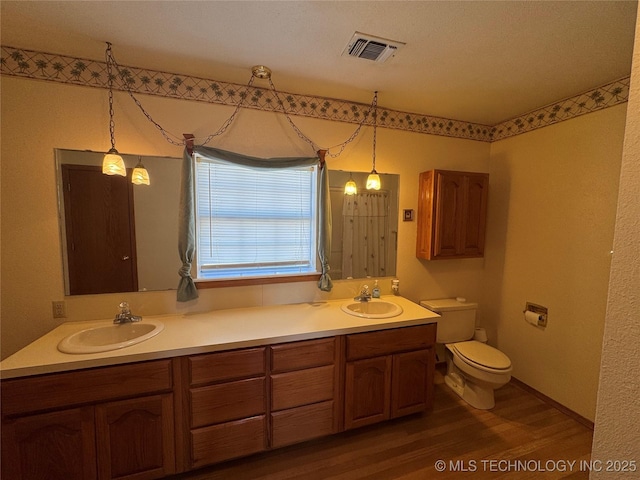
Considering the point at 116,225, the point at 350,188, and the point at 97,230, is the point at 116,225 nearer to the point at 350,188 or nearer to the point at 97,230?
the point at 97,230

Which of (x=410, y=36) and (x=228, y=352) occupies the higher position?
(x=410, y=36)

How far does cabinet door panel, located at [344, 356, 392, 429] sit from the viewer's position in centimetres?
181

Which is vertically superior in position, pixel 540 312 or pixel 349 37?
pixel 349 37

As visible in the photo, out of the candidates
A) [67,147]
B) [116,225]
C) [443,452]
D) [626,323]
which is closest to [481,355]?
[443,452]

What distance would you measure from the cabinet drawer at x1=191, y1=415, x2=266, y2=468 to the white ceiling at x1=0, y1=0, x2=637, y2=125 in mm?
2165

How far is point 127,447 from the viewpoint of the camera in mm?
1423

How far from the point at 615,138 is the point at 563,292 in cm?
116

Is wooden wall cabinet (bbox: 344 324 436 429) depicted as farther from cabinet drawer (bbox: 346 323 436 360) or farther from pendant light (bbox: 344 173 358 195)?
pendant light (bbox: 344 173 358 195)

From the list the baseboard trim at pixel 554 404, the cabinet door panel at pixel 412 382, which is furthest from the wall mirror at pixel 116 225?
the baseboard trim at pixel 554 404

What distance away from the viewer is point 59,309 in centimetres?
172

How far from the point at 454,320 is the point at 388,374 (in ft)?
3.21

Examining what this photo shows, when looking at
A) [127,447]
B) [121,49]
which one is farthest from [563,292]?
[121,49]

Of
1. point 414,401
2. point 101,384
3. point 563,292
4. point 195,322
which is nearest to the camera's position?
point 101,384

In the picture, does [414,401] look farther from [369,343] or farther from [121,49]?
[121,49]
